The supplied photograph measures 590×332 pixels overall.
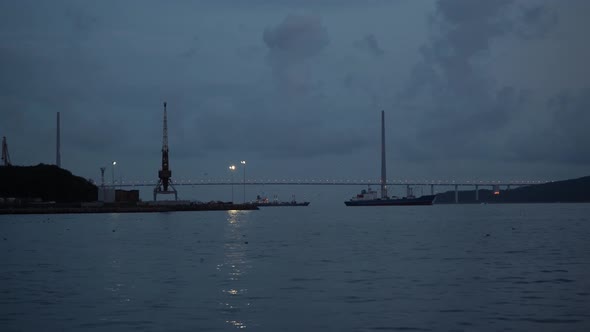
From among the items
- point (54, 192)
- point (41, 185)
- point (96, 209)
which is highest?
point (41, 185)

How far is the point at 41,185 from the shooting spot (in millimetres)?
161125

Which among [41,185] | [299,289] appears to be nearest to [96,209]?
[41,185]

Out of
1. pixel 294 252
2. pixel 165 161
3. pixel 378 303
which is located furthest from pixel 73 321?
pixel 165 161

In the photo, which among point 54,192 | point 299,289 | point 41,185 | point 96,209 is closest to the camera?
point 299,289

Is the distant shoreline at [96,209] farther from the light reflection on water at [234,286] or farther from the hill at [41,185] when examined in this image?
the light reflection on water at [234,286]

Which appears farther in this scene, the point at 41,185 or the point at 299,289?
the point at 41,185

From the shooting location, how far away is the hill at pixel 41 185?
529ft

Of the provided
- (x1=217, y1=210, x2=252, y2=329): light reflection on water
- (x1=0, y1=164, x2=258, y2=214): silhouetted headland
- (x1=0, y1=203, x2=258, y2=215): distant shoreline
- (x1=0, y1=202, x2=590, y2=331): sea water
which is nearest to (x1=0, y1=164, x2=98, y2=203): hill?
(x1=0, y1=164, x2=258, y2=214): silhouetted headland

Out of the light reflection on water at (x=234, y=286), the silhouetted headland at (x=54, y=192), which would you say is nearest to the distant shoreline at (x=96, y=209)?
the silhouetted headland at (x=54, y=192)

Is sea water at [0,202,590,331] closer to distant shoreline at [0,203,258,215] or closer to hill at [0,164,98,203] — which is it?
distant shoreline at [0,203,258,215]

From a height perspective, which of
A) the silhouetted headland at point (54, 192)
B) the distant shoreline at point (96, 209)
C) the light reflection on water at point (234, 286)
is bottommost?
the light reflection on water at point (234, 286)

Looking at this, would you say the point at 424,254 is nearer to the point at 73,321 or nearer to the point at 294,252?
the point at 294,252

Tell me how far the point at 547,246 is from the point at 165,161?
128456 mm

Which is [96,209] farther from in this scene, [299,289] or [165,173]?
[299,289]
